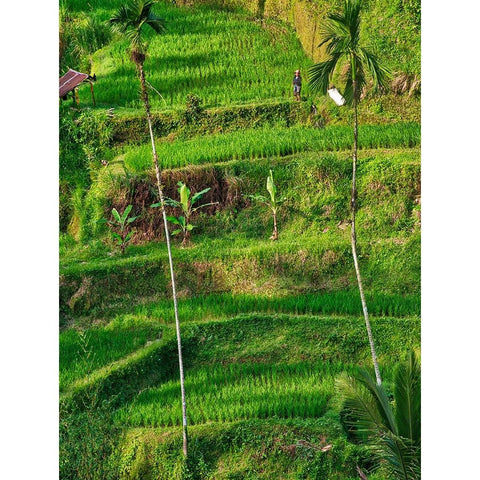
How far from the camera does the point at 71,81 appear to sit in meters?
7.70

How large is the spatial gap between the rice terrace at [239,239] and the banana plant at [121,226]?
2 cm

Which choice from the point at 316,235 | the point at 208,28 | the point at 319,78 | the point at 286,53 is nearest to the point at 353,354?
the point at 316,235

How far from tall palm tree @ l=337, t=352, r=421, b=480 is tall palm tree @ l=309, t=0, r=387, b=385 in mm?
372

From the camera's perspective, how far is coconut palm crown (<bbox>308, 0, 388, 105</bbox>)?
6.28 metres

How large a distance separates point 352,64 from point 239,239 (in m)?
1.75

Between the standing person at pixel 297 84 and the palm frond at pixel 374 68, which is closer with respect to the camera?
the palm frond at pixel 374 68

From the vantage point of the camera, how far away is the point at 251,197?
7.38 m

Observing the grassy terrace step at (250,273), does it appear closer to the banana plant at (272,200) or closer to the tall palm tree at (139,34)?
the banana plant at (272,200)

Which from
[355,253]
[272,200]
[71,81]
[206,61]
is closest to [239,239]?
[272,200]

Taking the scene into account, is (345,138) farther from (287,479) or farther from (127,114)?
(287,479)

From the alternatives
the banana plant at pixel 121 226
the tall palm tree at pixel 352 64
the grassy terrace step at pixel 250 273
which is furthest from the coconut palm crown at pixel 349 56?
the banana plant at pixel 121 226

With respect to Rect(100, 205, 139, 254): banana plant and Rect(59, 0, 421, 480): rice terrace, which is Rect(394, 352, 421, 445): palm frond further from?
Rect(100, 205, 139, 254): banana plant

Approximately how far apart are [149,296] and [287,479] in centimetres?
188

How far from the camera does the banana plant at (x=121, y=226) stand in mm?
7387
